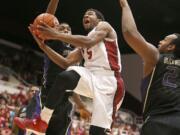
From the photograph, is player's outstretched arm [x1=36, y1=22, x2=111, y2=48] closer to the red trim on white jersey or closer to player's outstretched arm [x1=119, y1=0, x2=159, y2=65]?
the red trim on white jersey

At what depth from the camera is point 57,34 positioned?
183 inches

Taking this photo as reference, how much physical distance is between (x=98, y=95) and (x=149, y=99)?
1250mm

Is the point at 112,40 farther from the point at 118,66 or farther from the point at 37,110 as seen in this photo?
the point at 37,110

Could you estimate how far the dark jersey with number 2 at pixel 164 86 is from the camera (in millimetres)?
3635

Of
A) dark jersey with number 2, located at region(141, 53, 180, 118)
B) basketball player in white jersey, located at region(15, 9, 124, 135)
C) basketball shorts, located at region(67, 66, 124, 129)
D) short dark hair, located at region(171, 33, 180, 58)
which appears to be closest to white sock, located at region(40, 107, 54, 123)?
basketball player in white jersey, located at region(15, 9, 124, 135)

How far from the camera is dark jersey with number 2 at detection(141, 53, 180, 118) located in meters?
3.63

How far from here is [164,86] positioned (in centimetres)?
367

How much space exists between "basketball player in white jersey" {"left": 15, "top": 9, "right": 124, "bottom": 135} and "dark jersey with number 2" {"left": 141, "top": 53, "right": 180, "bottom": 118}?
122cm

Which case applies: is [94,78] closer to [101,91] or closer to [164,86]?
[101,91]

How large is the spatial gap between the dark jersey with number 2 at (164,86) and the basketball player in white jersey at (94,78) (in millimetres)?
1223

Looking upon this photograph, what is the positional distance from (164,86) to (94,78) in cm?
143

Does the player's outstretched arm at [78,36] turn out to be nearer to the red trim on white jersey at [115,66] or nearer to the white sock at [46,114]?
the red trim on white jersey at [115,66]

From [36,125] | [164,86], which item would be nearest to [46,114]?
[36,125]

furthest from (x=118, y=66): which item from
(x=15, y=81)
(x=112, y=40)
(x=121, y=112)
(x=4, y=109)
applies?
(x=121, y=112)
